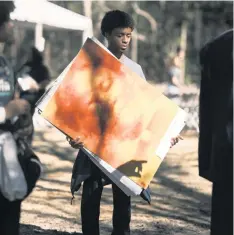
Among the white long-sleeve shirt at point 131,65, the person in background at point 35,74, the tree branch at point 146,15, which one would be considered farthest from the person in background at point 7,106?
the tree branch at point 146,15

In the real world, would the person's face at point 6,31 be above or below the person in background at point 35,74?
above

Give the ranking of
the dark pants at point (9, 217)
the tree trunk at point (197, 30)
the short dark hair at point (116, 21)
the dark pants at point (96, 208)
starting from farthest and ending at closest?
the tree trunk at point (197, 30)
the dark pants at point (96, 208)
the short dark hair at point (116, 21)
the dark pants at point (9, 217)

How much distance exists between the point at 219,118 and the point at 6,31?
3.85ft

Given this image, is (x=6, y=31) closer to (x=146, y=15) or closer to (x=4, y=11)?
(x=4, y=11)

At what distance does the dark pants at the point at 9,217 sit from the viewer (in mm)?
3246

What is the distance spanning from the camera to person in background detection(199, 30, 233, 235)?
325 cm

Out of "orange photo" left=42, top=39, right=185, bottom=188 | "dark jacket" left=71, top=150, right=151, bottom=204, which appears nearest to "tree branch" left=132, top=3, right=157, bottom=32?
"dark jacket" left=71, top=150, right=151, bottom=204

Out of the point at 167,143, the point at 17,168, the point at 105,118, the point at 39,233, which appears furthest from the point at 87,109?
the point at 39,233

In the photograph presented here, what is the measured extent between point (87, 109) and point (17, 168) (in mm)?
852

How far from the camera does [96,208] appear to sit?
14.6ft

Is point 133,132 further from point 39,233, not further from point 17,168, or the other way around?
point 39,233

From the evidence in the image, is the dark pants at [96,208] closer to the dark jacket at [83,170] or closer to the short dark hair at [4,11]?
the dark jacket at [83,170]

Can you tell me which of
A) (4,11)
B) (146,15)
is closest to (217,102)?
(4,11)

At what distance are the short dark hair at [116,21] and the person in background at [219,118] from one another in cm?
102
